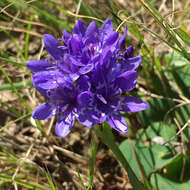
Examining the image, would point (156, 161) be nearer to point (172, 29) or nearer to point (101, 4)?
point (172, 29)

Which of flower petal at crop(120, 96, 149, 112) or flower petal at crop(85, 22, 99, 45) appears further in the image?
flower petal at crop(85, 22, 99, 45)

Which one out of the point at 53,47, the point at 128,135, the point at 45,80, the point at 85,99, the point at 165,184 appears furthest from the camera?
the point at 128,135

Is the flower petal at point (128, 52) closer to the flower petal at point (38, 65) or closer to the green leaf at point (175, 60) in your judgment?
the flower petal at point (38, 65)

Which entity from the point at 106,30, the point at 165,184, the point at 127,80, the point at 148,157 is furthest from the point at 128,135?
the point at 106,30

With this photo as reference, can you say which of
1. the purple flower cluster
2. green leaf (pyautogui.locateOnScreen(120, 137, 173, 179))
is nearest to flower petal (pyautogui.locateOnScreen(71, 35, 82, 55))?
the purple flower cluster

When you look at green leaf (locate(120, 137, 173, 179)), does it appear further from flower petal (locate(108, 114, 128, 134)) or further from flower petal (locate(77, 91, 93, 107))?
flower petal (locate(77, 91, 93, 107))

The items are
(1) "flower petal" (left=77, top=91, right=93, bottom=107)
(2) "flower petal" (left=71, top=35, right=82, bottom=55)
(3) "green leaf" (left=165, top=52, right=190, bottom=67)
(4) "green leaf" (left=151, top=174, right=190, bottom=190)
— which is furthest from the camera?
(3) "green leaf" (left=165, top=52, right=190, bottom=67)

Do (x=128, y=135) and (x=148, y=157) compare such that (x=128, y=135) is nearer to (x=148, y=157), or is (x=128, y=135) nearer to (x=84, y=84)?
(x=148, y=157)
